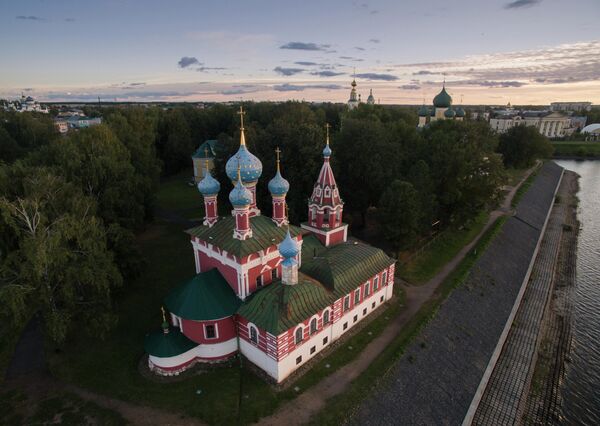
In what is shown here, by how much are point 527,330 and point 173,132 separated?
52.9m

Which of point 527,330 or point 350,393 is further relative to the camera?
point 527,330

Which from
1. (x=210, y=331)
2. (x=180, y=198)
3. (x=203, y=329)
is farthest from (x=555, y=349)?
(x=180, y=198)

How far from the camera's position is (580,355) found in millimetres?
19750

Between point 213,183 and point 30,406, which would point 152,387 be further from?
point 213,183

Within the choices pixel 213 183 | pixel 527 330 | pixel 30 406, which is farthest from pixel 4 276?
pixel 527 330

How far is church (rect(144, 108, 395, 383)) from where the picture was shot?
15.9m

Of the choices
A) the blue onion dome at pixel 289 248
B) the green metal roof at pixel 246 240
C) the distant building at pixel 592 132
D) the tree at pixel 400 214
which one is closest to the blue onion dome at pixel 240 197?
the green metal roof at pixel 246 240

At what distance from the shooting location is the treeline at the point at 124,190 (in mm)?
15266

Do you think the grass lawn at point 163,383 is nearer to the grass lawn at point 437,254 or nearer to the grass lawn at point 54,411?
the grass lawn at point 54,411

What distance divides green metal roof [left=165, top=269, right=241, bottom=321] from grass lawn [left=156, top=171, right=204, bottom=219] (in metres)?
20.7

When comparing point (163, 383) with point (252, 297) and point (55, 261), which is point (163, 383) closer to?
point (252, 297)

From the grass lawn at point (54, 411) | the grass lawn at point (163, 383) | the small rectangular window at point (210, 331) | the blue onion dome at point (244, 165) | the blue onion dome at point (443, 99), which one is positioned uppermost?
the blue onion dome at point (443, 99)

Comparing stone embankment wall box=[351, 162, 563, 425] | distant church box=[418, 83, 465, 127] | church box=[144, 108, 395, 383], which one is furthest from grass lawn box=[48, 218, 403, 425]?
distant church box=[418, 83, 465, 127]

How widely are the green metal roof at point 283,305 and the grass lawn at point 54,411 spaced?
255 inches
